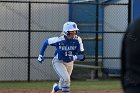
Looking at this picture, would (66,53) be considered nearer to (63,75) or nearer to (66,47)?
(66,47)

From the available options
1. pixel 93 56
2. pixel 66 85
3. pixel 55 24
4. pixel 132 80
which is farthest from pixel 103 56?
pixel 132 80

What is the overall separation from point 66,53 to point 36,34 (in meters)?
7.19

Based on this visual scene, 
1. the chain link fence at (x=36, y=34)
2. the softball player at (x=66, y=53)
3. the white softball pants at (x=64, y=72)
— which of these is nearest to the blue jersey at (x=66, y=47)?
the softball player at (x=66, y=53)

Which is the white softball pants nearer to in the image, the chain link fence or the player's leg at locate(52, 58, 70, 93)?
the player's leg at locate(52, 58, 70, 93)

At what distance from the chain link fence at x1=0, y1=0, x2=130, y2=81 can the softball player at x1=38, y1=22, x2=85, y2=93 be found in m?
6.43

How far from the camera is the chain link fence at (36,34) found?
18.5 m

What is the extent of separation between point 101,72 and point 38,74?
2.79 m

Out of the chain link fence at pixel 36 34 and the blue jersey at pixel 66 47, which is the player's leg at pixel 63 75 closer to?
the blue jersey at pixel 66 47

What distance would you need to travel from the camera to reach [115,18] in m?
19.5

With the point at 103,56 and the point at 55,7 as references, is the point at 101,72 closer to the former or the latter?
the point at 103,56

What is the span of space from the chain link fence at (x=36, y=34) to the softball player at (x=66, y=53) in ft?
21.1

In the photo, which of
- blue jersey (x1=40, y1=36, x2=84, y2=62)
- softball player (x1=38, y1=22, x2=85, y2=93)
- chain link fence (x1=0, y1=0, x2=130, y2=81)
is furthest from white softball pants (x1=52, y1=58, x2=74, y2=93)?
chain link fence (x1=0, y1=0, x2=130, y2=81)

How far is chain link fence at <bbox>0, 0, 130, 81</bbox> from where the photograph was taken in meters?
18.5

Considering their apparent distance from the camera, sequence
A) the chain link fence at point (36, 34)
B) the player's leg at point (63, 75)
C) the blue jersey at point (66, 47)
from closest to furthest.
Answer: the player's leg at point (63, 75)
the blue jersey at point (66, 47)
the chain link fence at point (36, 34)
